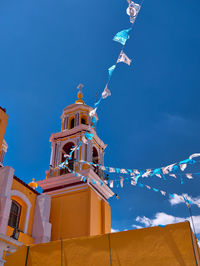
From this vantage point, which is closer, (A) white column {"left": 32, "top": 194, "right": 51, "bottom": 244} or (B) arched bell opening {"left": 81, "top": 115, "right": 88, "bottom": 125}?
(A) white column {"left": 32, "top": 194, "right": 51, "bottom": 244}

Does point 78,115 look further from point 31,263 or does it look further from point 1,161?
point 31,263

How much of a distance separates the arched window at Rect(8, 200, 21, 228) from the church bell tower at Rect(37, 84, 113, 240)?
6.99 feet

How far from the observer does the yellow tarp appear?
6.45m

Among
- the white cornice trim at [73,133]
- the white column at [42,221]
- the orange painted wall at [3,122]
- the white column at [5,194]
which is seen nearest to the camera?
the white column at [5,194]

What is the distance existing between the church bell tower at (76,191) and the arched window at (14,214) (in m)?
2.13

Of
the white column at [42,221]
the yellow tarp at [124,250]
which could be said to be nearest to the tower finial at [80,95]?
the white column at [42,221]

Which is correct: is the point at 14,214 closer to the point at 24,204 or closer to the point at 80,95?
the point at 24,204

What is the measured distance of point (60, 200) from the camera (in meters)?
14.9

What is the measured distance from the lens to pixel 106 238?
7293 millimetres

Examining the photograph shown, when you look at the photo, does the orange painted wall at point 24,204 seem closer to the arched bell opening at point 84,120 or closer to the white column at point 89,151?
the white column at point 89,151

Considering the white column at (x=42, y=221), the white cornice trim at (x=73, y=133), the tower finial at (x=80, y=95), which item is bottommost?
the white column at (x=42, y=221)

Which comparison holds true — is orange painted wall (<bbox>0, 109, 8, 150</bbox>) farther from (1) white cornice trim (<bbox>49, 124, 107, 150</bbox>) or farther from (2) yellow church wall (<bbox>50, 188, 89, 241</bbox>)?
(1) white cornice trim (<bbox>49, 124, 107, 150</bbox>)

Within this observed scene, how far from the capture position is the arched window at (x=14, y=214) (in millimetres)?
12325

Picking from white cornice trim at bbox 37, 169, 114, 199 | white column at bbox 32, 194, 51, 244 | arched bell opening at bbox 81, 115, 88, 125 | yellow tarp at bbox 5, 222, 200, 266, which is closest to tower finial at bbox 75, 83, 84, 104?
arched bell opening at bbox 81, 115, 88, 125
